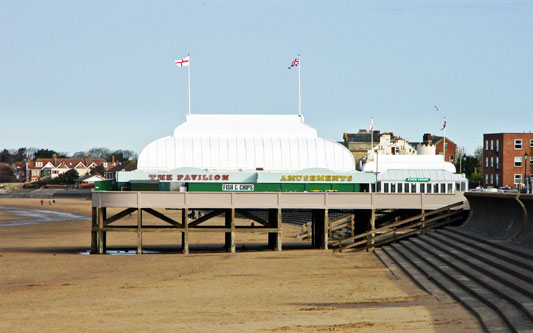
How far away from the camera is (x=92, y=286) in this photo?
2744 cm

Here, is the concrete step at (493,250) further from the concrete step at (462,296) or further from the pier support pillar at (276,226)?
the pier support pillar at (276,226)

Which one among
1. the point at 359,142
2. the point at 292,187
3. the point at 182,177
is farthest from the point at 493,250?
the point at 359,142

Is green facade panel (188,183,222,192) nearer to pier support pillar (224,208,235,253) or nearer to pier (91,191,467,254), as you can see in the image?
pier support pillar (224,208,235,253)

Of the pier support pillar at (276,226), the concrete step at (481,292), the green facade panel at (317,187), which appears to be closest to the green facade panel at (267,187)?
the green facade panel at (317,187)

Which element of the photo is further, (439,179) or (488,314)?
(439,179)

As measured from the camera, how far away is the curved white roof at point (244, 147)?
2425 inches

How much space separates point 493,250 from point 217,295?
374 inches

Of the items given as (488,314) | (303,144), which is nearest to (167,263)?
(488,314)

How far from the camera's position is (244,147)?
63344 mm

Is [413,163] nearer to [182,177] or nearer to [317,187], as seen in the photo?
[317,187]

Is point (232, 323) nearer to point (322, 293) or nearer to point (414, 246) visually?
point (322, 293)

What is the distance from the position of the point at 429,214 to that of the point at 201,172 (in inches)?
814

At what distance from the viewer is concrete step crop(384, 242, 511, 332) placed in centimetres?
1659

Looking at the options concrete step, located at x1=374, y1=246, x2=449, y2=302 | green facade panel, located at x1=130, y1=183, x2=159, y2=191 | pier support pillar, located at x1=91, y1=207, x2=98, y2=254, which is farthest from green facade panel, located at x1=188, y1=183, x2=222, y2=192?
concrete step, located at x1=374, y1=246, x2=449, y2=302
